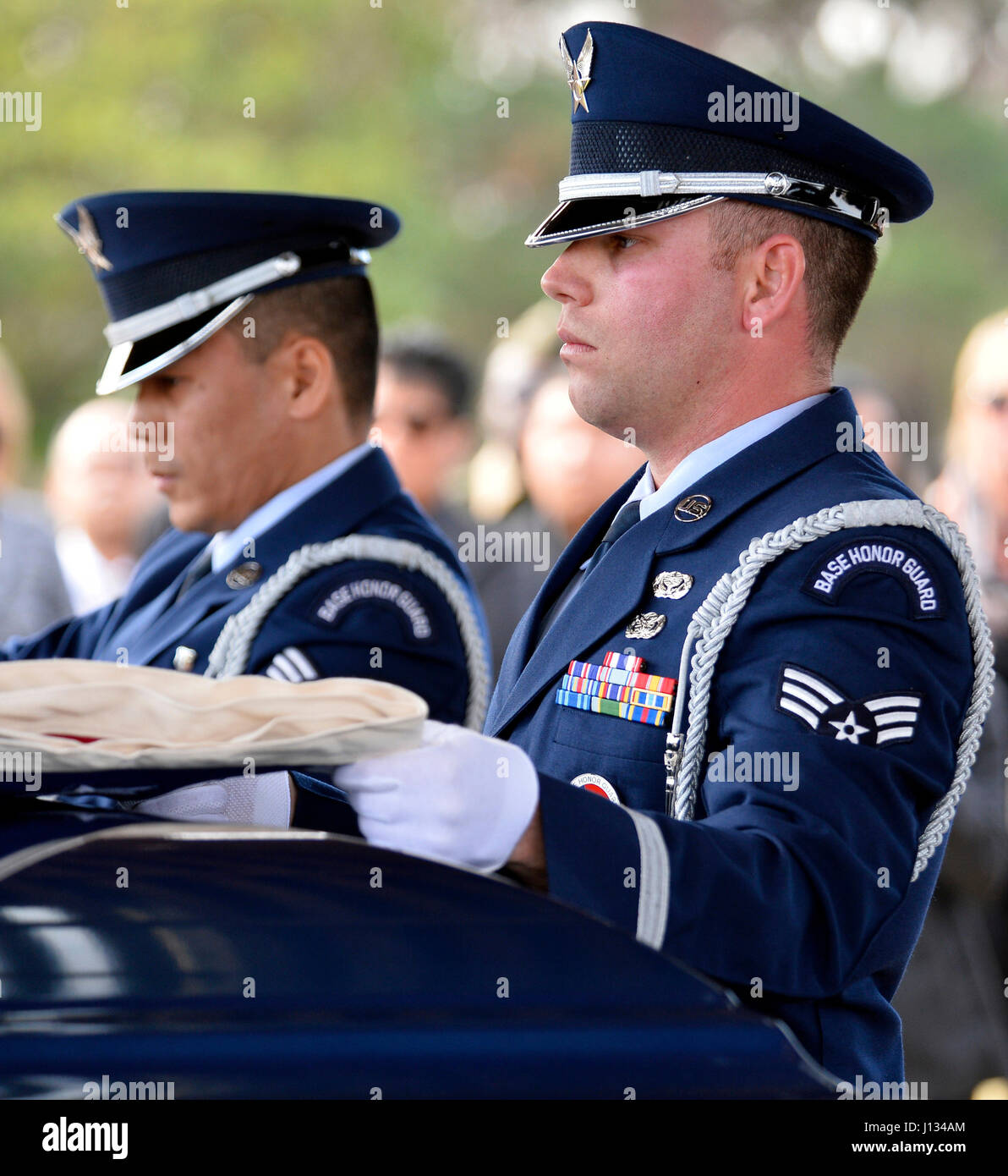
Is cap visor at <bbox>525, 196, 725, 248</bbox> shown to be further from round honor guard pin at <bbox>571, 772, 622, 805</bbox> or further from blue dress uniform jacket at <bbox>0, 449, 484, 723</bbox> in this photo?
blue dress uniform jacket at <bbox>0, 449, 484, 723</bbox>

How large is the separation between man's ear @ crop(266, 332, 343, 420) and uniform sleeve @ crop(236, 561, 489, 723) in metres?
0.38

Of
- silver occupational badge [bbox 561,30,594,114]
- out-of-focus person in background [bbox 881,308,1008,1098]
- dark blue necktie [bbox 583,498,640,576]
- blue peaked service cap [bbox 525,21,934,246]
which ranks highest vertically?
silver occupational badge [bbox 561,30,594,114]

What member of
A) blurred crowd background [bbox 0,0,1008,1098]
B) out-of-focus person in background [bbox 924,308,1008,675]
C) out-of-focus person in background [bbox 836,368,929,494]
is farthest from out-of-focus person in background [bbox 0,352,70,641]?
blurred crowd background [bbox 0,0,1008,1098]

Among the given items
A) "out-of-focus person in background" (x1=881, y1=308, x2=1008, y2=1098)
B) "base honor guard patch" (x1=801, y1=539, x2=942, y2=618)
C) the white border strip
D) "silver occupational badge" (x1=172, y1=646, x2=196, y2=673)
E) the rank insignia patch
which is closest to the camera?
the white border strip

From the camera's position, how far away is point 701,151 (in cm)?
204

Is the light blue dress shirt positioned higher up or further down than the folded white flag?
higher up

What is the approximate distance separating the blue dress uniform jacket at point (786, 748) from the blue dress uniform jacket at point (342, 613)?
0.68 metres

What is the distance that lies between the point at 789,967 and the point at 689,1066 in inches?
16.3

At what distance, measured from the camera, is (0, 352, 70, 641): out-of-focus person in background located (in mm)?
5156

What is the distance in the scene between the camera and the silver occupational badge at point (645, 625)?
6.36ft

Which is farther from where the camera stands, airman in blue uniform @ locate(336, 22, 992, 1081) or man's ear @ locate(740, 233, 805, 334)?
man's ear @ locate(740, 233, 805, 334)

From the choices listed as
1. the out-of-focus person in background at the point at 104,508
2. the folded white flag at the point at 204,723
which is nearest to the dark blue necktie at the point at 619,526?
the folded white flag at the point at 204,723

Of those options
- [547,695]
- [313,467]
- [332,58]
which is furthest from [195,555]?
[332,58]

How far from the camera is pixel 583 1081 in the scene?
3.89ft
